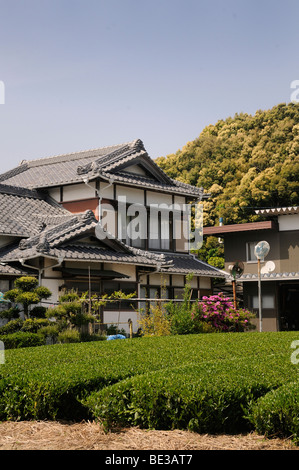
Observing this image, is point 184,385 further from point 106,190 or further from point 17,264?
point 106,190

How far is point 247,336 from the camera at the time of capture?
14844 millimetres

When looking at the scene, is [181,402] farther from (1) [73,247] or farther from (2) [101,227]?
(2) [101,227]

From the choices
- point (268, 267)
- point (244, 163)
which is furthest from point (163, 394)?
point (244, 163)

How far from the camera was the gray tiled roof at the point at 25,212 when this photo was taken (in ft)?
66.8

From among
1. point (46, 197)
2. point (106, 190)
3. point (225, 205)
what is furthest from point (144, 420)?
point (225, 205)

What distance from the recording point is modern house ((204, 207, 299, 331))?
2833cm

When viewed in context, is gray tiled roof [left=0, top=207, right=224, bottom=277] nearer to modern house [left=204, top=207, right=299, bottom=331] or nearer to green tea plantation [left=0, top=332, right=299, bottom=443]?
modern house [left=204, top=207, right=299, bottom=331]

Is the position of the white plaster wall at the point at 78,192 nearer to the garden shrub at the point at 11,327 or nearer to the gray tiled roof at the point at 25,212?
the gray tiled roof at the point at 25,212

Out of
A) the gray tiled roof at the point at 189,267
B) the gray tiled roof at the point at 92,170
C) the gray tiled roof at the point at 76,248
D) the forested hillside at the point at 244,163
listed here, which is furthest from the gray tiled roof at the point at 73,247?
the forested hillside at the point at 244,163

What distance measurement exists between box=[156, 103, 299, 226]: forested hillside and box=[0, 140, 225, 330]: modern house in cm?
1455

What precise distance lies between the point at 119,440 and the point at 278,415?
5.39 ft

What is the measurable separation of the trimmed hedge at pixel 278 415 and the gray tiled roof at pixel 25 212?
14.7 m

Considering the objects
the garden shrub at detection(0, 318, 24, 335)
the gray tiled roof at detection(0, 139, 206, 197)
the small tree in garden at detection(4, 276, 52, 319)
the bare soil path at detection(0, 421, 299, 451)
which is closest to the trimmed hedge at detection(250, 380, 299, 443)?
the bare soil path at detection(0, 421, 299, 451)

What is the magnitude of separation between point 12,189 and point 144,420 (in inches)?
702
